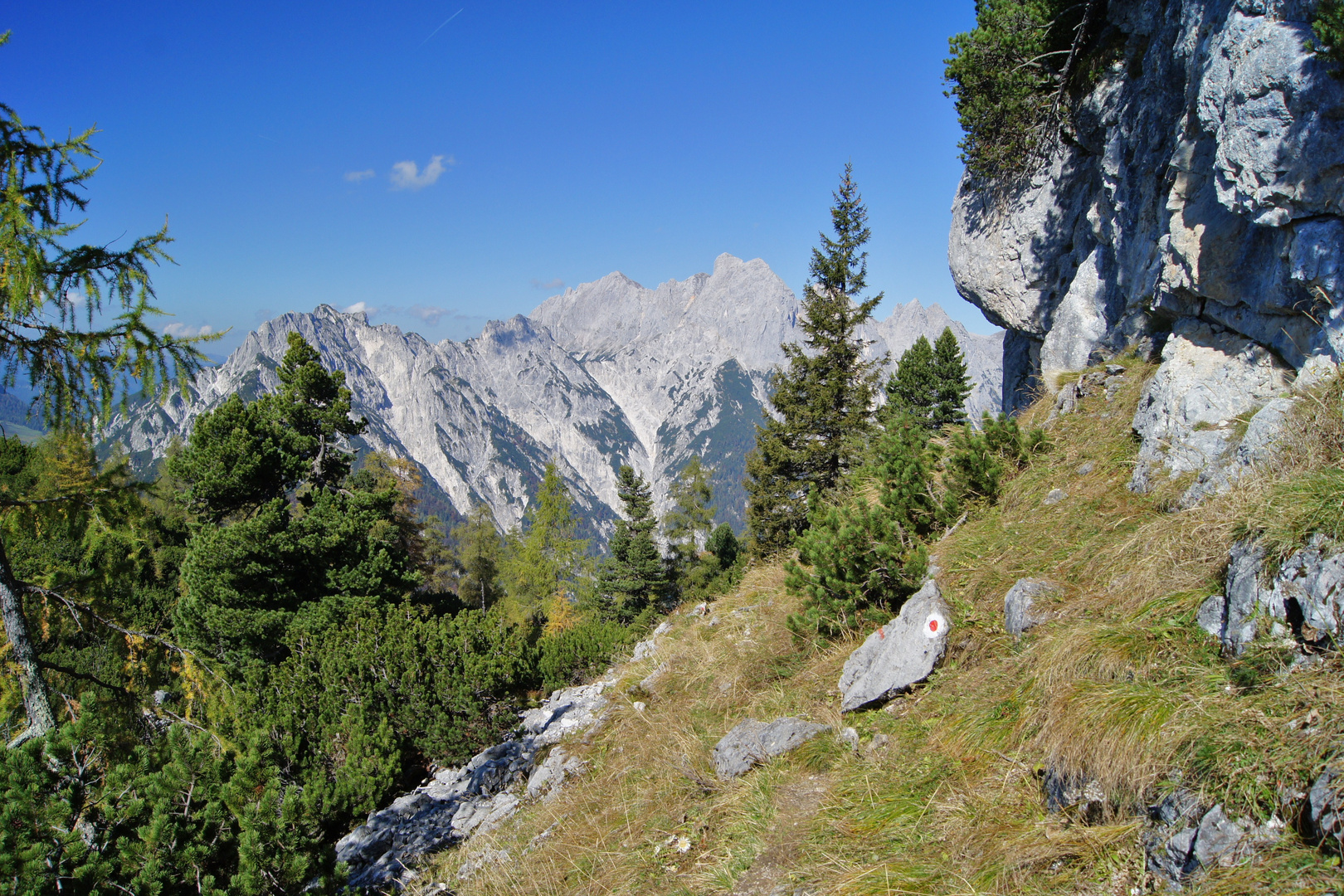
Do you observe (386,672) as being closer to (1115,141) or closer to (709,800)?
(709,800)

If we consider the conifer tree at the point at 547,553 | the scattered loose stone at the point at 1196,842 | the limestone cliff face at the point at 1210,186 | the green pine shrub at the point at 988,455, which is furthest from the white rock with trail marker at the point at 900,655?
the conifer tree at the point at 547,553

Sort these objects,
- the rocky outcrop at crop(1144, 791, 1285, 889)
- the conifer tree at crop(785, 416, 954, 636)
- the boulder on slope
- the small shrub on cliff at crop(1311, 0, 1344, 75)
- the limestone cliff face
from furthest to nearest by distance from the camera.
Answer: the conifer tree at crop(785, 416, 954, 636) < the limestone cliff face < the small shrub on cliff at crop(1311, 0, 1344, 75) < the boulder on slope < the rocky outcrop at crop(1144, 791, 1285, 889)

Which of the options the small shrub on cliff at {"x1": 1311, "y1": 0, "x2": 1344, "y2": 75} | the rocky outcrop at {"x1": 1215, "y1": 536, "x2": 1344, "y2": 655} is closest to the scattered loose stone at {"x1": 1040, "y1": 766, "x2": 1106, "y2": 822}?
the rocky outcrop at {"x1": 1215, "y1": 536, "x2": 1344, "y2": 655}

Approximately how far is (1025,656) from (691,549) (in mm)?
37766

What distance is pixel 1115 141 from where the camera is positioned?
1203 cm

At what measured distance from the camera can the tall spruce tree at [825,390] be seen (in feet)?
71.6

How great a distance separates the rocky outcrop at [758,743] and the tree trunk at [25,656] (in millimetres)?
5526

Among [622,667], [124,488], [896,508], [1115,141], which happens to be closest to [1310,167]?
[896,508]

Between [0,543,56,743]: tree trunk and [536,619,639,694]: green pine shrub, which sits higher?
[0,543,56,743]: tree trunk

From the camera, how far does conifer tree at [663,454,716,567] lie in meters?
42.1

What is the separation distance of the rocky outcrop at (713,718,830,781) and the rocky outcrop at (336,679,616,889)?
2.80 m

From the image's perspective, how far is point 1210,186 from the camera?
25.4 feet

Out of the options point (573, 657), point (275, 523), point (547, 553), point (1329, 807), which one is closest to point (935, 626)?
point (1329, 807)

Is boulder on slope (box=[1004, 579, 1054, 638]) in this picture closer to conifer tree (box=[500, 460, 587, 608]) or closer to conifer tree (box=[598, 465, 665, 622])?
conifer tree (box=[598, 465, 665, 622])
